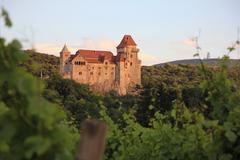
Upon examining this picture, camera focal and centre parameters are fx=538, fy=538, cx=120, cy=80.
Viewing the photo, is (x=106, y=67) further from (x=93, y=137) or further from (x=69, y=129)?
(x=93, y=137)

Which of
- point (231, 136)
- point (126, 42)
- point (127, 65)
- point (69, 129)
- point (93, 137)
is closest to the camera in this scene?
point (93, 137)

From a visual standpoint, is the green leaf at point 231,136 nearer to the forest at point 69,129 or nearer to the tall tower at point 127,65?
the forest at point 69,129

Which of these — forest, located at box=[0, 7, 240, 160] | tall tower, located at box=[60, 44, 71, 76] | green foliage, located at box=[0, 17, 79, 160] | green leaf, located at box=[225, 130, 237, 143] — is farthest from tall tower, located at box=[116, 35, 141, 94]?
green foliage, located at box=[0, 17, 79, 160]

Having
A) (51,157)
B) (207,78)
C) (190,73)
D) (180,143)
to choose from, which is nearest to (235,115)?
(207,78)

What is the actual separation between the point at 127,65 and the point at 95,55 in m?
5.79

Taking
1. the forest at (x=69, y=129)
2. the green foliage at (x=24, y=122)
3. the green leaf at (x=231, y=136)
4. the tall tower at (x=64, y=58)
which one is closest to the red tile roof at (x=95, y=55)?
the tall tower at (x=64, y=58)

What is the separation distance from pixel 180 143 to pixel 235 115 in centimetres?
118

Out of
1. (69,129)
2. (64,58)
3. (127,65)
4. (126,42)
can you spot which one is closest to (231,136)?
(69,129)

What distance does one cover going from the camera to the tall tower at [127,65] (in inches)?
3573

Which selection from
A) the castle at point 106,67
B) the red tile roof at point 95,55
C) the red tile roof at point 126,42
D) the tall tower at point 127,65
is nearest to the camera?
the castle at point 106,67

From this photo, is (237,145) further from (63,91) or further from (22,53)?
(63,91)

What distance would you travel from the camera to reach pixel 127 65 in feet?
305

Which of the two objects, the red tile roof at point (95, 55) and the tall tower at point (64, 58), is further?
the red tile roof at point (95, 55)

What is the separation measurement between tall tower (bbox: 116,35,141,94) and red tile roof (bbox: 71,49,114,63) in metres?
1.76
